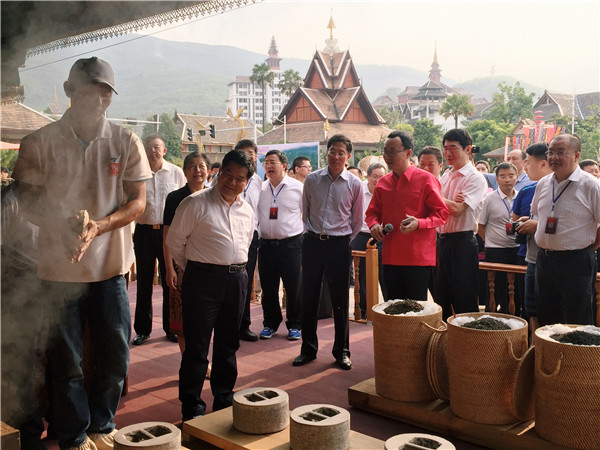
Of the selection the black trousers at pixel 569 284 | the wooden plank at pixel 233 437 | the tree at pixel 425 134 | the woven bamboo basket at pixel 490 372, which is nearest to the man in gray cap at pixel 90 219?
the wooden plank at pixel 233 437

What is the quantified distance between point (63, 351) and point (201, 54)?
1.59m

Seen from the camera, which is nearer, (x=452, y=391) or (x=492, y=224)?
(x=452, y=391)

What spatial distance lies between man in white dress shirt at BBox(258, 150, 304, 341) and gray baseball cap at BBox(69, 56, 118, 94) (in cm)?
288

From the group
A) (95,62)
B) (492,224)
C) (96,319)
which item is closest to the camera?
(95,62)

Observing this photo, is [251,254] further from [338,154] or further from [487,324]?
[487,324]

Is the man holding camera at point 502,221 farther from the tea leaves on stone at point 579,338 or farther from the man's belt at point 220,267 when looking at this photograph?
the man's belt at point 220,267

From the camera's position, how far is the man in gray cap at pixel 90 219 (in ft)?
7.56

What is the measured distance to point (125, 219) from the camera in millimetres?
2385

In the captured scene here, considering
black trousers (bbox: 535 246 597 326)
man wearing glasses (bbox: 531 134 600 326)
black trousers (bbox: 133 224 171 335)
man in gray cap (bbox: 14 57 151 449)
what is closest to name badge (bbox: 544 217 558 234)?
man wearing glasses (bbox: 531 134 600 326)

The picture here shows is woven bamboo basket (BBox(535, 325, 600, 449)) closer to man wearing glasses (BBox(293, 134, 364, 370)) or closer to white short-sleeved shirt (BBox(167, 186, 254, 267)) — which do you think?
white short-sleeved shirt (BBox(167, 186, 254, 267))

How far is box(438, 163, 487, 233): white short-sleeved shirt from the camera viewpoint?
14.1 feet

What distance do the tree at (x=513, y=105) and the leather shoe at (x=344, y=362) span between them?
4102cm

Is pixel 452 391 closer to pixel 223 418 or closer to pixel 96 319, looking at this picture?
pixel 223 418

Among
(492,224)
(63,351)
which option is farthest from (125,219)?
(492,224)
